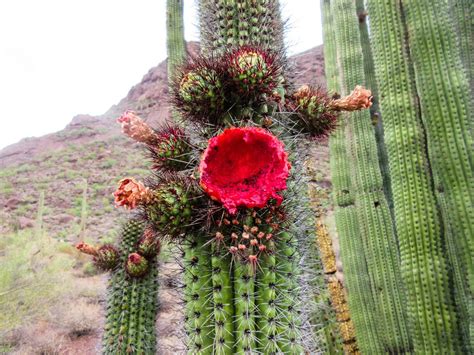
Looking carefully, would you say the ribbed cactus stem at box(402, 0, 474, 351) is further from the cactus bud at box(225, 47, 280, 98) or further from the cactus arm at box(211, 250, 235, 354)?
the cactus arm at box(211, 250, 235, 354)

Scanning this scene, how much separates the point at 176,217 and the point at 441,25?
2997mm

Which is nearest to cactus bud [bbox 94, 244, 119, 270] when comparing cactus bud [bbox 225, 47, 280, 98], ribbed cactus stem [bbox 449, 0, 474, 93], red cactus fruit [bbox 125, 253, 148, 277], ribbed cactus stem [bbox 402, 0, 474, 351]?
red cactus fruit [bbox 125, 253, 148, 277]

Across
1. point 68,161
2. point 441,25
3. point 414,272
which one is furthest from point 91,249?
point 68,161

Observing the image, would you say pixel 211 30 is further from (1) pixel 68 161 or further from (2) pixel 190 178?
(1) pixel 68 161

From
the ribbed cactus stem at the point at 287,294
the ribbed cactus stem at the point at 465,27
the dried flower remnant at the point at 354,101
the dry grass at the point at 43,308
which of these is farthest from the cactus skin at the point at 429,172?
the dry grass at the point at 43,308

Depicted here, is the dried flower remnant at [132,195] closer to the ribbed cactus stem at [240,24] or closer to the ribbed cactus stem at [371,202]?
the ribbed cactus stem at [240,24]

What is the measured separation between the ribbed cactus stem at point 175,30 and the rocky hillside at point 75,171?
21.3ft

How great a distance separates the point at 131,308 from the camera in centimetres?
398

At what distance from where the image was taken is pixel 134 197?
2029mm

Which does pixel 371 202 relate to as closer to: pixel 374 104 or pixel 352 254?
pixel 352 254

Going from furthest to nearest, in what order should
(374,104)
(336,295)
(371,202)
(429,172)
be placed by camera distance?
1. (374,104)
2. (336,295)
3. (371,202)
4. (429,172)

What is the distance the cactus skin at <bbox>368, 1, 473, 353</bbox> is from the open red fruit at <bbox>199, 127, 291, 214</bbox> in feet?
6.37

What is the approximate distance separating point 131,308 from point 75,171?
25.1 meters

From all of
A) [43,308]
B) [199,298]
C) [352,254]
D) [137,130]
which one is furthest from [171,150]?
[43,308]
